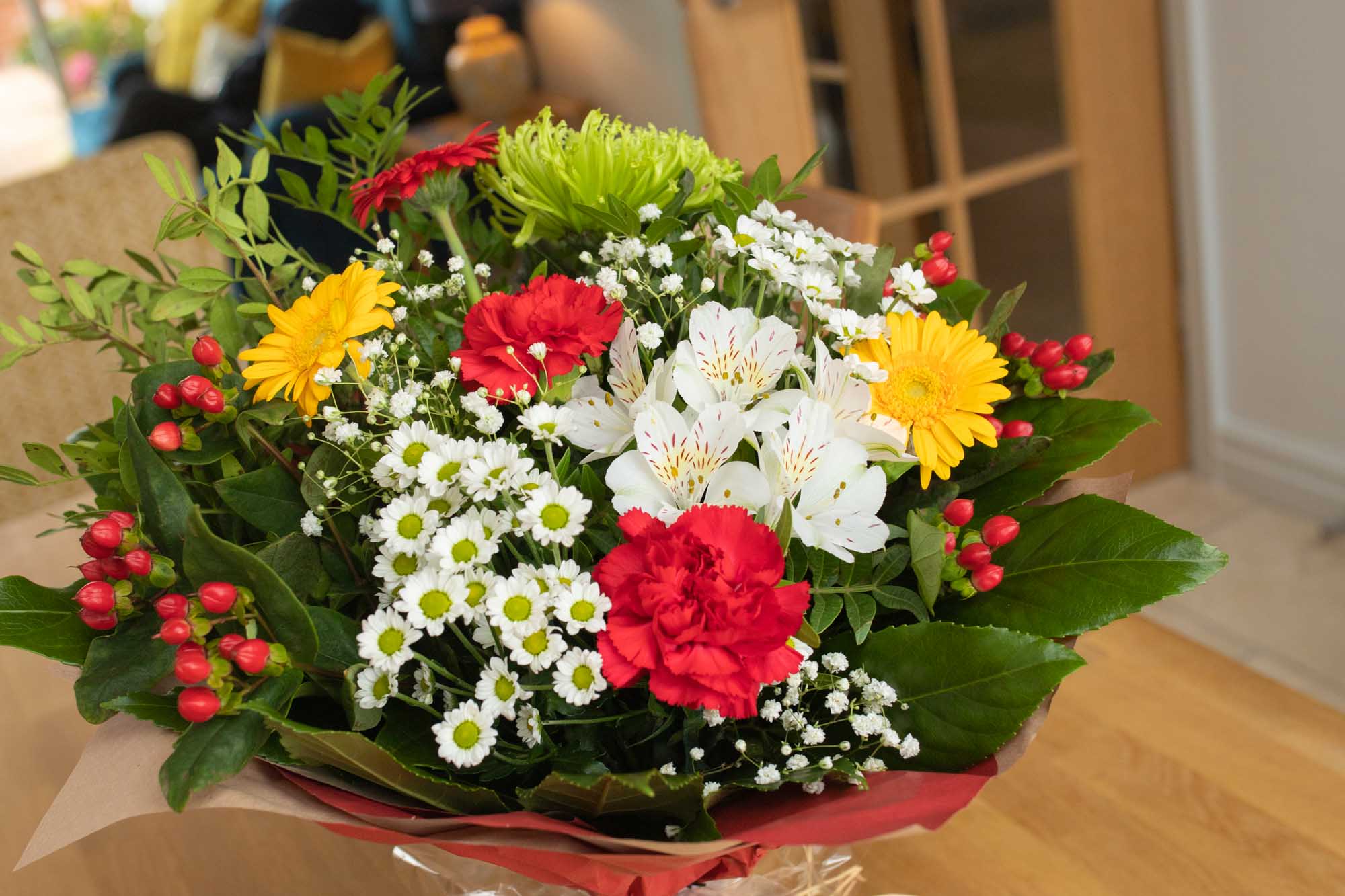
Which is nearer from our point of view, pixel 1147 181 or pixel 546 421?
pixel 546 421

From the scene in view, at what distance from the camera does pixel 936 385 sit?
505mm

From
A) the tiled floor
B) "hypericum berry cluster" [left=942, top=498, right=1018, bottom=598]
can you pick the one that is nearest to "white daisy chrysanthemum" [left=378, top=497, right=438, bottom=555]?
"hypericum berry cluster" [left=942, top=498, right=1018, bottom=598]

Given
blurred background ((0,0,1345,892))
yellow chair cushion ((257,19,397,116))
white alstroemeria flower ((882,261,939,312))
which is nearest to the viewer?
white alstroemeria flower ((882,261,939,312))

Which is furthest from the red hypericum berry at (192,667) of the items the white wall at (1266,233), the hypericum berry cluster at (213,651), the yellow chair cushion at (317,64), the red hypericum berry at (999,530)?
the yellow chair cushion at (317,64)

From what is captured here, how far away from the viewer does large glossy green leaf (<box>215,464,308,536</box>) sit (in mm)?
516

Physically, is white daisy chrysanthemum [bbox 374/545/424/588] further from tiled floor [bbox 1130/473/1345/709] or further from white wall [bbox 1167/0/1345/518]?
white wall [bbox 1167/0/1345/518]

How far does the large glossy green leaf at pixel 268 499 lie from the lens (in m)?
0.52

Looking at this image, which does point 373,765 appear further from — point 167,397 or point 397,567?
point 167,397

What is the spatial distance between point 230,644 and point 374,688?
0.06m

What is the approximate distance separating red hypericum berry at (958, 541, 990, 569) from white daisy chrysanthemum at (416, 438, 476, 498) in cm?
21

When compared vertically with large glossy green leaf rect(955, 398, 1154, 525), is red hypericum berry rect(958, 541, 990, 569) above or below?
above

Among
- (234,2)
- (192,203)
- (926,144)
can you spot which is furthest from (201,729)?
(234,2)

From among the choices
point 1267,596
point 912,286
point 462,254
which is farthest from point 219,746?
point 1267,596

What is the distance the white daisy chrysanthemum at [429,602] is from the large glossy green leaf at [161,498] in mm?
125
